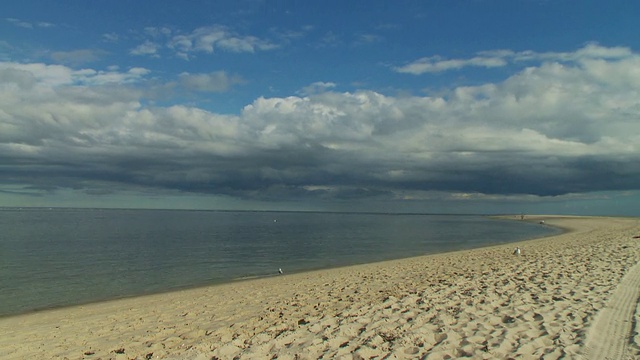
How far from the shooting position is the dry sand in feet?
27.9

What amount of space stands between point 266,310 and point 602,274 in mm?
12228

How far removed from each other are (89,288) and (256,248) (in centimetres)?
2250

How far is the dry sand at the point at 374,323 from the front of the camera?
335 inches

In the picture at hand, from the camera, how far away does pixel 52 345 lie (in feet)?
37.1

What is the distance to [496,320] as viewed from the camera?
1005 cm

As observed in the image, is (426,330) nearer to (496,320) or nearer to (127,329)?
(496,320)

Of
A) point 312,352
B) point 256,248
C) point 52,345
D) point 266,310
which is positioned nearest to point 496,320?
point 312,352

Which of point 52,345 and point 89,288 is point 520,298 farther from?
point 89,288

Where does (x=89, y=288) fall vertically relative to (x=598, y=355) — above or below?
below

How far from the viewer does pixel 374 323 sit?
1030cm

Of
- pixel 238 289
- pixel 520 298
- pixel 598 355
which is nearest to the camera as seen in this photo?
pixel 598 355

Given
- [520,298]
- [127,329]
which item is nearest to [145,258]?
[127,329]

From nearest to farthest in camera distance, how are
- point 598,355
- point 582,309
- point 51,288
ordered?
point 598,355
point 582,309
point 51,288

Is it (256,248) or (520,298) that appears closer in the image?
(520,298)
